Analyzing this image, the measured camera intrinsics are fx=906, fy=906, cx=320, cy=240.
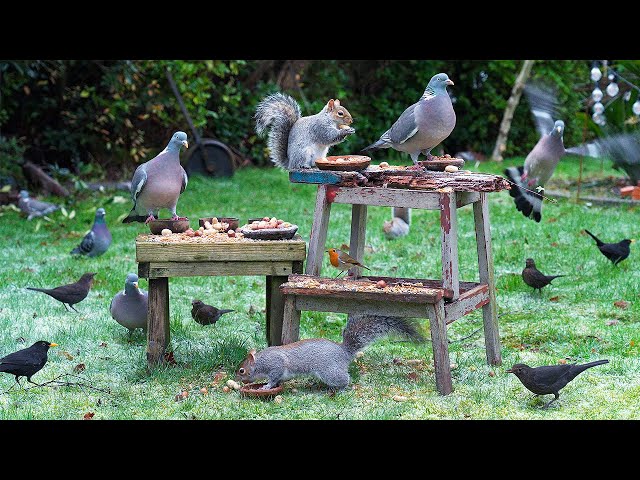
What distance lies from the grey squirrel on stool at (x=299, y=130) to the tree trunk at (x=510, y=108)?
9.51 m

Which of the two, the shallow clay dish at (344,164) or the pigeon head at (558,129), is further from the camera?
the pigeon head at (558,129)

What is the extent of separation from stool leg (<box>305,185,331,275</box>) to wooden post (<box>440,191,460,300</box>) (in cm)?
77

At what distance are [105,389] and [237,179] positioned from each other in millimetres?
8471

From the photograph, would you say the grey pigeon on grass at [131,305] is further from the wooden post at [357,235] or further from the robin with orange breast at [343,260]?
the wooden post at [357,235]

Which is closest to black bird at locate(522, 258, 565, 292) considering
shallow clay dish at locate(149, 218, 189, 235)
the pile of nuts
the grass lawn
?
the grass lawn

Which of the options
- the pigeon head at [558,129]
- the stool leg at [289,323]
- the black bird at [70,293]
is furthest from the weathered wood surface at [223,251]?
the pigeon head at [558,129]

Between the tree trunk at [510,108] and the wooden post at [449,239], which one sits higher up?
the tree trunk at [510,108]

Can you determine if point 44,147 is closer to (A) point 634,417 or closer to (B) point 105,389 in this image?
(B) point 105,389

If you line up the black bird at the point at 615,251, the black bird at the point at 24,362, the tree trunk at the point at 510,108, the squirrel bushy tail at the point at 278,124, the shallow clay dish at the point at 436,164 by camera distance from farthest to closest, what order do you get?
the tree trunk at the point at 510,108
the black bird at the point at 615,251
the squirrel bushy tail at the point at 278,124
the shallow clay dish at the point at 436,164
the black bird at the point at 24,362

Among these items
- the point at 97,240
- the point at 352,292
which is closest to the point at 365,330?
the point at 352,292

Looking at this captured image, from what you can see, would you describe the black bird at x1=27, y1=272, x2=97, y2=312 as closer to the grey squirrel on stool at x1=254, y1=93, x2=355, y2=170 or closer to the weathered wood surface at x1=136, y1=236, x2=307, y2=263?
the weathered wood surface at x1=136, y1=236, x2=307, y2=263

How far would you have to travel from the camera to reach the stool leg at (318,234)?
5453mm

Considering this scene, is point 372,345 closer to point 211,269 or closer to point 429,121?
point 211,269

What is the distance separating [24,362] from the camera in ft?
16.4
